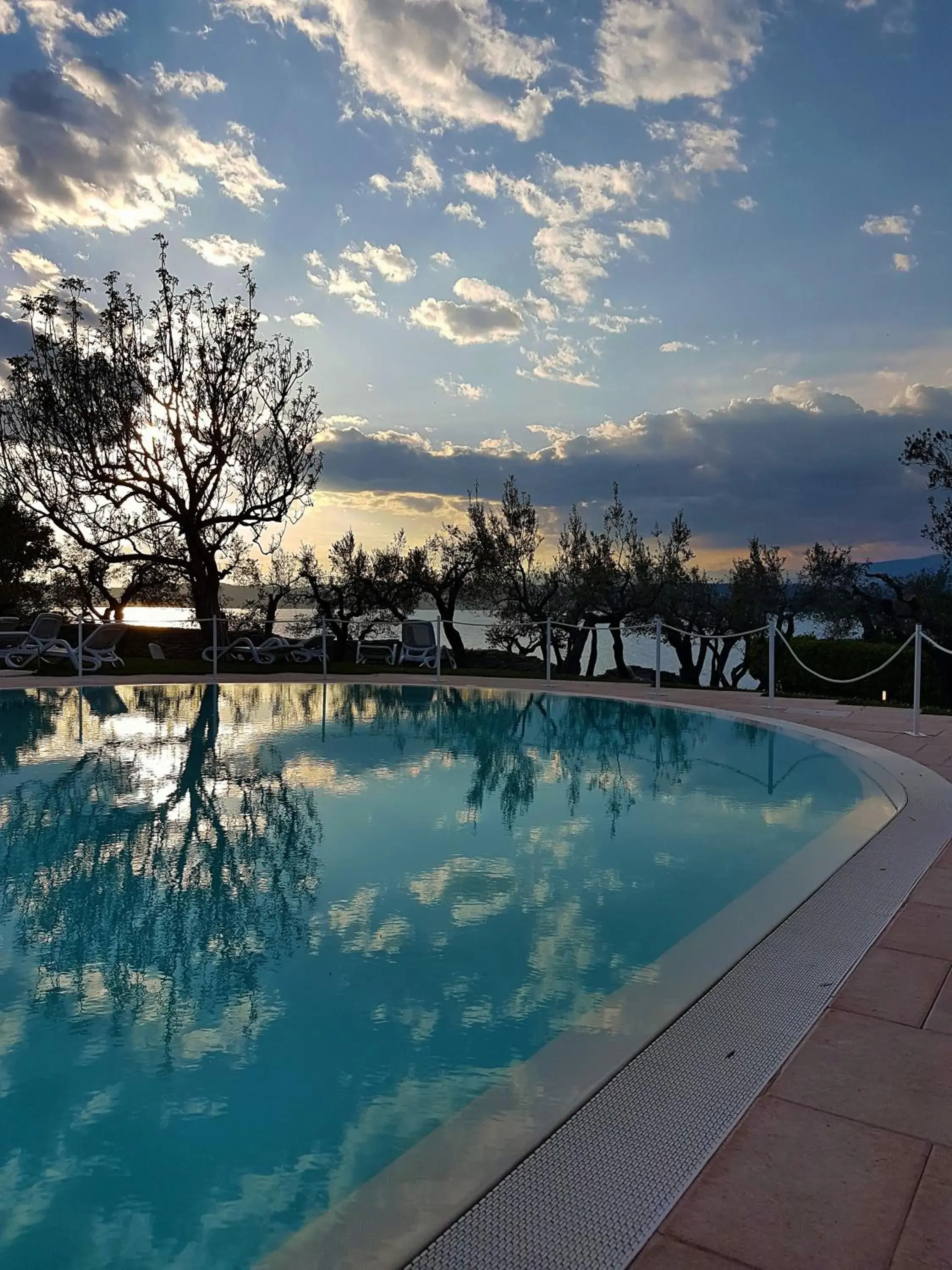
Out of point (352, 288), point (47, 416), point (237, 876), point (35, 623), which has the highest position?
point (352, 288)

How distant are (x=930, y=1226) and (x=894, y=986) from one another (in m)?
1.24

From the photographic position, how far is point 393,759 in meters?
7.69

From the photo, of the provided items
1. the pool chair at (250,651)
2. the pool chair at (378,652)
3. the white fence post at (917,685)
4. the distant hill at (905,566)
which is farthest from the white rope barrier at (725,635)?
the pool chair at (250,651)

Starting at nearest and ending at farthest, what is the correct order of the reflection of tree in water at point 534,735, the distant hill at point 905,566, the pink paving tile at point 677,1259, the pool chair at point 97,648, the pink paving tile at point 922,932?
the pink paving tile at point 677,1259
the pink paving tile at point 922,932
the reflection of tree in water at point 534,735
the pool chair at point 97,648
the distant hill at point 905,566

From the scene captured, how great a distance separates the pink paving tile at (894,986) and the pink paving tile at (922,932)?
0.05m

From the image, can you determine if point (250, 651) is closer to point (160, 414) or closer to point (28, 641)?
point (28, 641)

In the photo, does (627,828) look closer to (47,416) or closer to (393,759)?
(393,759)

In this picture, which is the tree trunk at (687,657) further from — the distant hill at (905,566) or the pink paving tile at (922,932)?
the pink paving tile at (922,932)

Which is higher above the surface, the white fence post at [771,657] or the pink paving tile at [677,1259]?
the white fence post at [771,657]

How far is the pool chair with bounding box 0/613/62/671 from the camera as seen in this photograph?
15.1 m

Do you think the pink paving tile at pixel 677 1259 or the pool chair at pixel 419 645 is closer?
the pink paving tile at pixel 677 1259

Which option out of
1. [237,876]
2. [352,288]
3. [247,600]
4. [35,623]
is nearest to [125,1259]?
[237,876]

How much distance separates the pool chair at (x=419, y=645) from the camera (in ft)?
55.8

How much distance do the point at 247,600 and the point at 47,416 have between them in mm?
6889
